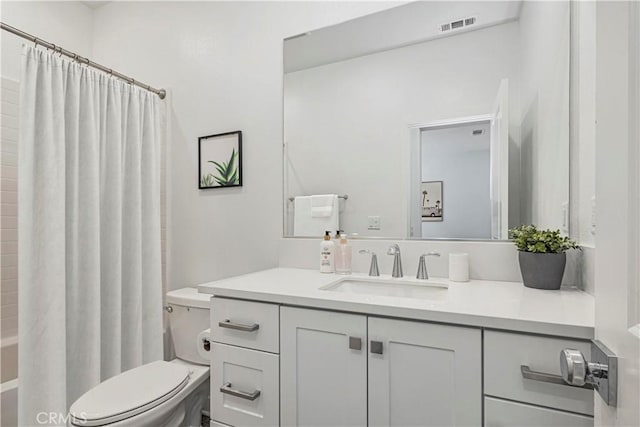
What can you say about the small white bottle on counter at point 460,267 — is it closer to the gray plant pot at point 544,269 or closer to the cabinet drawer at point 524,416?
the gray plant pot at point 544,269

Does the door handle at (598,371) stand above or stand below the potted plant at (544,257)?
below

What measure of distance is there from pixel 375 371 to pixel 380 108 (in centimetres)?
112

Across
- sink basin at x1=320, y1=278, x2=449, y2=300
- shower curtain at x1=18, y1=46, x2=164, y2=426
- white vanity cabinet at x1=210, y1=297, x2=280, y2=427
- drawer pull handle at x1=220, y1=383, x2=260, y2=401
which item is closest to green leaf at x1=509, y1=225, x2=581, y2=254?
sink basin at x1=320, y1=278, x2=449, y2=300

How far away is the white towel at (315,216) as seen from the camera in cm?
166

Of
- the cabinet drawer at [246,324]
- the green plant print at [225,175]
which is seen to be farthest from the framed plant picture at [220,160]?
the cabinet drawer at [246,324]

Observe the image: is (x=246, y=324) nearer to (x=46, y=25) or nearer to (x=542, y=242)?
(x=542, y=242)

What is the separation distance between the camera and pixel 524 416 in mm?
791

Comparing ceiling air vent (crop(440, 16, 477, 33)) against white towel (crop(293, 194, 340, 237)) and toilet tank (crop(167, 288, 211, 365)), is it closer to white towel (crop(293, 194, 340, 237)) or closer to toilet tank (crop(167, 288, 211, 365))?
white towel (crop(293, 194, 340, 237))

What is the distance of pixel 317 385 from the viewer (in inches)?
40.3

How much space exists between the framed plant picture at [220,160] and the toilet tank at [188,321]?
25.2 inches

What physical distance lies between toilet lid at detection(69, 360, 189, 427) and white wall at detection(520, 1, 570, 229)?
1544mm

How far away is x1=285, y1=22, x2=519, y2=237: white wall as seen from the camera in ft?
4.57

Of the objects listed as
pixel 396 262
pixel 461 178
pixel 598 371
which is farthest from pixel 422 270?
pixel 598 371

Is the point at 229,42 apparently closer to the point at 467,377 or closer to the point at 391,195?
the point at 391,195
